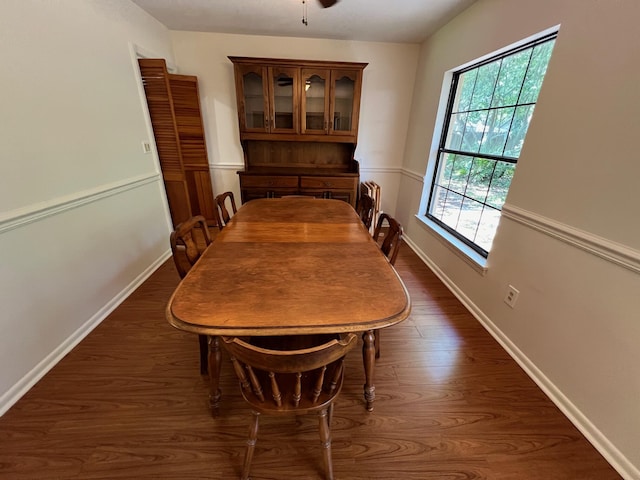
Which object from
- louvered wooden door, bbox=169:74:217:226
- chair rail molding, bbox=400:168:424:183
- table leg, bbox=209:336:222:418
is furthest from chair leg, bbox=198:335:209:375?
chair rail molding, bbox=400:168:424:183

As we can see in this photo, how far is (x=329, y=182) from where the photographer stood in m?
3.17

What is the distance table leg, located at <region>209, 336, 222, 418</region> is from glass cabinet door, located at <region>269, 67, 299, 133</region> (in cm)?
261

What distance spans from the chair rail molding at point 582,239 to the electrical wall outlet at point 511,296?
1.39 feet

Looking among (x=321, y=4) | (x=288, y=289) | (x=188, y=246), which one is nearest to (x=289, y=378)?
(x=288, y=289)

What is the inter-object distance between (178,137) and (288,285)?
2.57 metres

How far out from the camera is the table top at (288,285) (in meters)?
0.89

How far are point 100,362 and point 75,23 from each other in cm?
220

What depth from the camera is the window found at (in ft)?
5.75

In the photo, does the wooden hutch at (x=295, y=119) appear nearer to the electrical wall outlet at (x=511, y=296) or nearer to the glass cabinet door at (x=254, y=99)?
the glass cabinet door at (x=254, y=99)

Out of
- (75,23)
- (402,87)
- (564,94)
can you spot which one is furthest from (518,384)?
(75,23)

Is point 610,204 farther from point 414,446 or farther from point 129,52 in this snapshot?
point 129,52

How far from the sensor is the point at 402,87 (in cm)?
328

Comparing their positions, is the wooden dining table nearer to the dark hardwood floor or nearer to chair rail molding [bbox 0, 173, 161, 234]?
the dark hardwood floor

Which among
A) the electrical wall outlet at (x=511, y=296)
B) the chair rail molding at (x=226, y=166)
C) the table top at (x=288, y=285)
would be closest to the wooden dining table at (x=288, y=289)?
the table top at (x=288, y=285)
